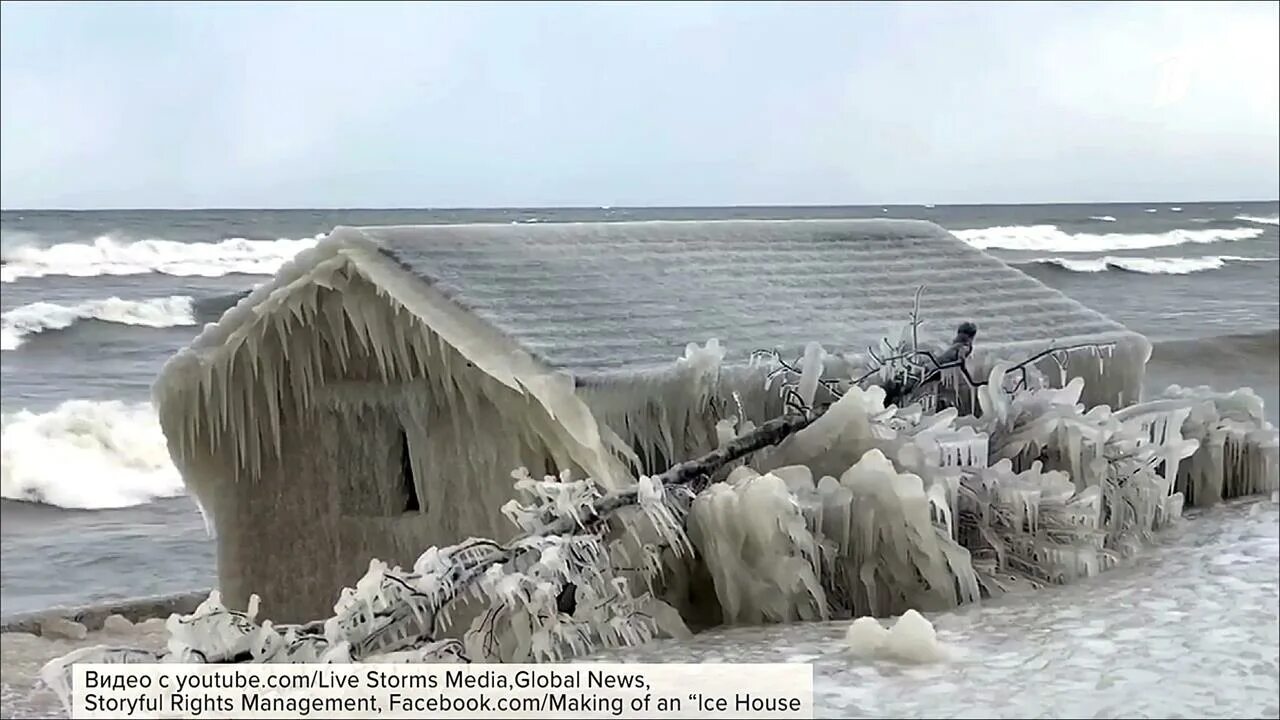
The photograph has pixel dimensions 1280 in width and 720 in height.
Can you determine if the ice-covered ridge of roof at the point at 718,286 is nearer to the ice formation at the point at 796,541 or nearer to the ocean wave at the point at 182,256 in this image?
the ice formation at the point at 796,541

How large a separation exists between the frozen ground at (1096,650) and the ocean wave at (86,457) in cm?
67

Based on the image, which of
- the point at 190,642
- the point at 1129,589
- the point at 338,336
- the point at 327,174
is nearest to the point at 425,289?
the point at 338,336

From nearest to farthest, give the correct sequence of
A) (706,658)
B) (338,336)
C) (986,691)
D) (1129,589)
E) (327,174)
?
(986,691), (706,658), (1129,589), (338,336), (327,174)

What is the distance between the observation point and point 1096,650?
97 centimetres

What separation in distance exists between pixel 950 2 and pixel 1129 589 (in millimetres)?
671

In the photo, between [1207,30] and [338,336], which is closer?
[338,336]

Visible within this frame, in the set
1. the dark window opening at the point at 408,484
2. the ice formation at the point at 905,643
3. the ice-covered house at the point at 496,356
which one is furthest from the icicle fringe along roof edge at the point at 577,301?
the ice formation at the point at 905,643

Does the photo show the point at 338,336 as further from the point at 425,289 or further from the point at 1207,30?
the point at 1207,30

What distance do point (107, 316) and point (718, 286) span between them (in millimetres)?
698

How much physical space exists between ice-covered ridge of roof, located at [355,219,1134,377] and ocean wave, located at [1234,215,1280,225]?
0.61 feet

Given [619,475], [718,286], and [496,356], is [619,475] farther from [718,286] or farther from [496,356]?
[718,286]

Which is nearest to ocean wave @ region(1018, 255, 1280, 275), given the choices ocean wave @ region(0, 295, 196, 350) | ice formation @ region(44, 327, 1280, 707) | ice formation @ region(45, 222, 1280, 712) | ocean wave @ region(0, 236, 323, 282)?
ice formation @ region(45, 222, 1280, 712)

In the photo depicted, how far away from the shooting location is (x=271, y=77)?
54.3 inches

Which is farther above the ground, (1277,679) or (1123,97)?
(1123,97)
